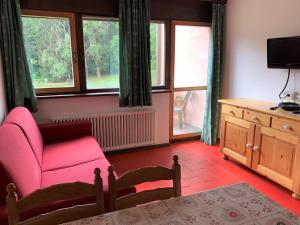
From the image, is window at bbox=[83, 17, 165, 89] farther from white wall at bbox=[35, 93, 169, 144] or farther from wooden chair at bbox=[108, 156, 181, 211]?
wooden chair at bbox=[108, 156, 181, 211]

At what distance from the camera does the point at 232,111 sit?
3123mm

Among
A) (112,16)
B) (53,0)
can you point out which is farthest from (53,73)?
(112,16)

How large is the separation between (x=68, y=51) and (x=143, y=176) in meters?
2.49

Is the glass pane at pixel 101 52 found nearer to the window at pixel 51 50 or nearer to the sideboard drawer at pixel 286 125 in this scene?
the window at pixel 51 50

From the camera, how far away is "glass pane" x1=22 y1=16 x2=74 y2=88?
2992 mm

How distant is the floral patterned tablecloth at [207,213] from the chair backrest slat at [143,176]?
0.13m

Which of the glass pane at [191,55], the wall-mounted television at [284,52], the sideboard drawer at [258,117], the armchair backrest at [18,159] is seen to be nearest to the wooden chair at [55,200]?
the armchair backrest at [18,159]

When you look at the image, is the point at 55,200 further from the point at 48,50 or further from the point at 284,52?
the point at 284,52

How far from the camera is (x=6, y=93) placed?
2797 mm

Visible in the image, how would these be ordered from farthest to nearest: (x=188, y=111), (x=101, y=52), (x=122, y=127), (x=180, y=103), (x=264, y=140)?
(x=188, y=111) < (x=180, y=103) < (x=122, y=127) < (x=101, y=52) < (x=264, y=140)

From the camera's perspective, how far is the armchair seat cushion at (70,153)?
7.29ft

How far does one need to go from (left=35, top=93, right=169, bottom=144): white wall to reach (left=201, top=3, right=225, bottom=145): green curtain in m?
0.70

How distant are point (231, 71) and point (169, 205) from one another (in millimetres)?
3123

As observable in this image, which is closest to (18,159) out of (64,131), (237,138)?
(64,131)
